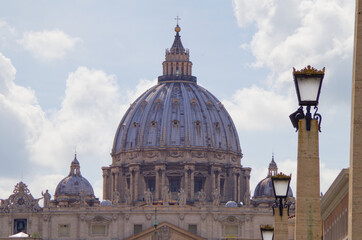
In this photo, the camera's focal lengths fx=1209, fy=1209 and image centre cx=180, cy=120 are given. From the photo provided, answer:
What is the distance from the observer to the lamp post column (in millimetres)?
19250

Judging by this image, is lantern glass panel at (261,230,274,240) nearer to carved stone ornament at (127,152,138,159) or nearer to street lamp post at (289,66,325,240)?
street lamp post at (289,66,325,240)

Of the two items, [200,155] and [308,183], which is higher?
[200,155]

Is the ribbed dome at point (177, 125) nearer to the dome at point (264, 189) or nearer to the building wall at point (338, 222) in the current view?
the dome at point (264, 189)

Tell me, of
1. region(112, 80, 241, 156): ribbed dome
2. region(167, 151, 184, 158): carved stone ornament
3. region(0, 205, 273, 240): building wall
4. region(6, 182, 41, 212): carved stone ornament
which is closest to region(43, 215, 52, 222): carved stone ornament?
region(0, 205, 273, 240): building wall

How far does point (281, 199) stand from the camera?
25.1 m

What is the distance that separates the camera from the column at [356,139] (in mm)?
17312

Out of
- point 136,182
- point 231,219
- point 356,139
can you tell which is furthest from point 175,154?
point 356,139

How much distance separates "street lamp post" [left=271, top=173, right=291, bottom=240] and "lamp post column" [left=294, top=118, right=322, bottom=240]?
18.0 ft

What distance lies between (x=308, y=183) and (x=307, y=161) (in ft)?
1.16

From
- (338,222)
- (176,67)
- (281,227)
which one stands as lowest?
(281,227)

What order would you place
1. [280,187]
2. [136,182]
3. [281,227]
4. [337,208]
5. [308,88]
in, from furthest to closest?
[136,182] → [337,208] → [281,227] → [280,187] → [308,88]

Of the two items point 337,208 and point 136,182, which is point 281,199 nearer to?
point 337,208

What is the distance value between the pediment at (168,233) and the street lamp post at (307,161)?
131 metres

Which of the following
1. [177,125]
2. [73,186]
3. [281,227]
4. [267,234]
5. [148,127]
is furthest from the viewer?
[177,125]
